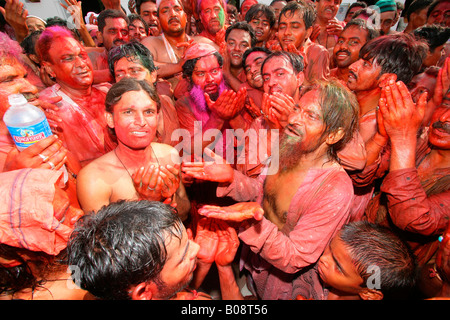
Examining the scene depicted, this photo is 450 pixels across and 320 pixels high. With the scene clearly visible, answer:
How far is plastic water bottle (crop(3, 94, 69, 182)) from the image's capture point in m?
1.50

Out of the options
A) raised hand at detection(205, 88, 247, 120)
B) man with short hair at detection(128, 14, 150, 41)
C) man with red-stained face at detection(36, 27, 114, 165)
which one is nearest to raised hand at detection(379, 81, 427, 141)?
raised hand at detection(205, 88, 247, 120)

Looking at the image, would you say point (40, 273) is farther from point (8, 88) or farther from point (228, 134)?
point (228, 134)

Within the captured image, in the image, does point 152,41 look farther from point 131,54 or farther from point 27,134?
point 27,134

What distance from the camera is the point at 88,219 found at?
4.19 feet

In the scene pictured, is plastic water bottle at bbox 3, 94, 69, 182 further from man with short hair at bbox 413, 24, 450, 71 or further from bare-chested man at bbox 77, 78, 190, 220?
man with short hair at bbox 413, 24, 450, 71

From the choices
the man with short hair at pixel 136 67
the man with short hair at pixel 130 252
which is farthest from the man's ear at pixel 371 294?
the man with short hair at pixel 136 67

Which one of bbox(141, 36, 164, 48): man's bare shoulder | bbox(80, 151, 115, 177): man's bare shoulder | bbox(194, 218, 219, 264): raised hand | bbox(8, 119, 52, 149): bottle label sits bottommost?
bbox(194, 218, 219, 264): raised hand

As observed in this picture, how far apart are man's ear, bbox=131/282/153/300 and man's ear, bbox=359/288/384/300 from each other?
1.39 m

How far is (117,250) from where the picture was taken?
115 cm

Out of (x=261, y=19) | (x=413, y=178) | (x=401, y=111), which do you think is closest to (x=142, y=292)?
(x=413, y=178)

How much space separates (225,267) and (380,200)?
1.59 meters

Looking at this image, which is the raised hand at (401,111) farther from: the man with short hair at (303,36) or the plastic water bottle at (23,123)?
the plastic water bottle at (23,123)

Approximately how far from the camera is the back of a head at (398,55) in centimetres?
242

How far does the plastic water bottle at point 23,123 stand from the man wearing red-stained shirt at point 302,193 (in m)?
1.18
